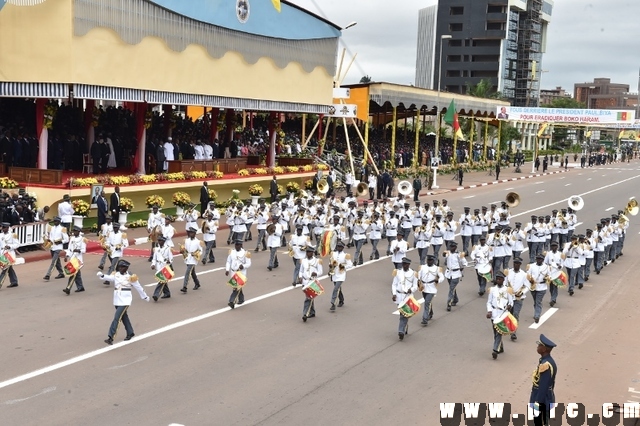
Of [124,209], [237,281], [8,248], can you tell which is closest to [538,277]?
[237,281]

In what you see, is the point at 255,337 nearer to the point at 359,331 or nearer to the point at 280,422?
the point at 359,331

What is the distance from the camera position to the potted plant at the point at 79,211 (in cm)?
2538

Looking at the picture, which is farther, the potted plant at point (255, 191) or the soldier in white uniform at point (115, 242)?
the potted plant at point (255, 191)

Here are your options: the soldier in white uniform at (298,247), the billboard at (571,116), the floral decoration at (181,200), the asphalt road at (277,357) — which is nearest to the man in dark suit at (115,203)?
the floral decoration at (181,200)

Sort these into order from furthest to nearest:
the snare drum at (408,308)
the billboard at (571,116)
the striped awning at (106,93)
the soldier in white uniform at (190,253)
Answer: the billboard at (571,116) → the striped awning at (106,93) → the soldier in white uniform at (190,253) → the snare drum at (408,308)

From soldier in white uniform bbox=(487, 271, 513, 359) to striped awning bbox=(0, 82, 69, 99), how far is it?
18027 mm

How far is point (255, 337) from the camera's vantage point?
1480 centimetres

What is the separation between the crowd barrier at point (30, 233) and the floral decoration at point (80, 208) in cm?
232

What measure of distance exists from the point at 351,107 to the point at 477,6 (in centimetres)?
8462

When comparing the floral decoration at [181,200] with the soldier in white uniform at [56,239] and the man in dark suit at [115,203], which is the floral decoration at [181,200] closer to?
the man in dark suit at [115,203]

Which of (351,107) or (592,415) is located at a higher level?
(351,107)

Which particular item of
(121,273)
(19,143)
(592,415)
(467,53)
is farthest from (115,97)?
(467,53)

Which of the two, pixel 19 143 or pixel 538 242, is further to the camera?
pixel 19 143

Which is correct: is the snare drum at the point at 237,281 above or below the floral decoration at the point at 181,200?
below
